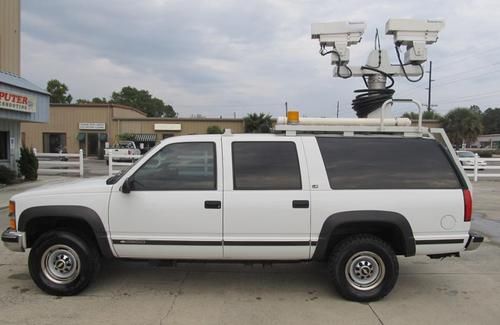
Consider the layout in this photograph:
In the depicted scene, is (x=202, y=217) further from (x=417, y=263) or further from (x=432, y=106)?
(x=432, y=106)

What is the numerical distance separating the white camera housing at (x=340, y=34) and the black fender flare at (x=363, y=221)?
8.60 ft

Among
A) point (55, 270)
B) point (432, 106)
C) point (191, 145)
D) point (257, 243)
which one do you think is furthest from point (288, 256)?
point (432, 106)

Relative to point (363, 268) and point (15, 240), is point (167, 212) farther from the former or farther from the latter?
point (363, 268)

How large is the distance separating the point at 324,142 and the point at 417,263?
2713 mm

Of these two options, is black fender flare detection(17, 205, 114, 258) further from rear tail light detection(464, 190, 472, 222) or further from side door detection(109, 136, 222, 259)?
rear tail light detection(464, 190, 472, 222)

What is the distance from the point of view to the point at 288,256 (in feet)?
15.5

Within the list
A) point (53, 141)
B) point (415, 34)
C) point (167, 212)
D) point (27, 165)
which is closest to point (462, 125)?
point (53, 141)

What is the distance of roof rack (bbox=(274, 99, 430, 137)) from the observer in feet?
16.4

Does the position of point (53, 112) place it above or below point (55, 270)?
above

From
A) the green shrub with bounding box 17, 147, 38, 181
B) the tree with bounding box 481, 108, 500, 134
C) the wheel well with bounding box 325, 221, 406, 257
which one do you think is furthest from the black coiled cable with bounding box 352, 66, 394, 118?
the tree with bounding box 481, 108, 500, 134

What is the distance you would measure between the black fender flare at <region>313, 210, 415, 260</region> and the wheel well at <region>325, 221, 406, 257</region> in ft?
0.14

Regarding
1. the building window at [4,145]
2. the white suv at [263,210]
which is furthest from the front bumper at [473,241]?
the building window at [4,145]

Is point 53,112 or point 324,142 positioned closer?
point 324,142

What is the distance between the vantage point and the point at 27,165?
17125mm
